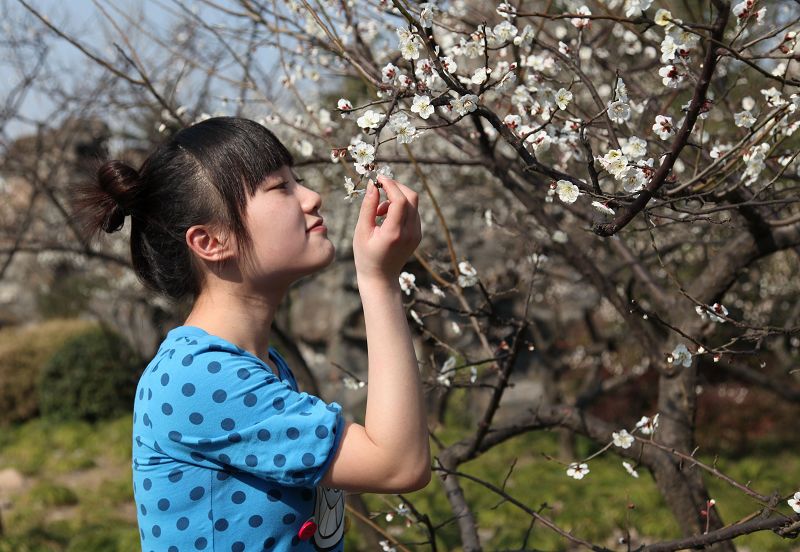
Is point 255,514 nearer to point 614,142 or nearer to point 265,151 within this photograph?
point 265,151

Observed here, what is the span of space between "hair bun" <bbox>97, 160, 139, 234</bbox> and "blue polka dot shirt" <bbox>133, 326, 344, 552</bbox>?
31cm

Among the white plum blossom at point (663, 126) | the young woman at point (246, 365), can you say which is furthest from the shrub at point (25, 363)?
the white plum blossom at point (663, 126)

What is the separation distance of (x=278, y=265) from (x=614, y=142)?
0.84 m

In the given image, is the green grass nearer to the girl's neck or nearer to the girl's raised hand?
the girl's neck

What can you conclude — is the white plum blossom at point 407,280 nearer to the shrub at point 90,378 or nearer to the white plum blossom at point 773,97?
the white plum blossom at point 773,97

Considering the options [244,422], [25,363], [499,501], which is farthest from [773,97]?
[25,363]

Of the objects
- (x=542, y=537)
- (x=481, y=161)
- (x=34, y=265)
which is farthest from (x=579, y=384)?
(x=34, y=265)

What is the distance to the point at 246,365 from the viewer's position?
1392 millimetres

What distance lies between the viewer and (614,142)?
1874 millimetres

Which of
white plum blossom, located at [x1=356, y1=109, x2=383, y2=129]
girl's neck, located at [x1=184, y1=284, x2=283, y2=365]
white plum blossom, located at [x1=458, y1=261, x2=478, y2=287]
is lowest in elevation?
girl's neck, located at [x1=184, y1=284, x2=283, y2=365]

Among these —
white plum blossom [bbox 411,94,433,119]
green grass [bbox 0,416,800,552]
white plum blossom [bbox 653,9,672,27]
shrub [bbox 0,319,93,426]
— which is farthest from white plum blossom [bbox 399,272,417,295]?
shrub [bbox 0,319,93,426]

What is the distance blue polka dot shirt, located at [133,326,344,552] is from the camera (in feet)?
4.32

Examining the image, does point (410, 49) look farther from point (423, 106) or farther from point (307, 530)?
point (307, 530)

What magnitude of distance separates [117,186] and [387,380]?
696 millimetres
